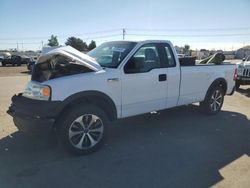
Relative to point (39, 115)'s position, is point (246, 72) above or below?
above

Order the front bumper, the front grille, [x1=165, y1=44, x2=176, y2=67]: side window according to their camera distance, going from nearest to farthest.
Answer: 1. the front bumper
2. [x1=165, y1=44, x2=176, y2=67]: side window
3. the front grille

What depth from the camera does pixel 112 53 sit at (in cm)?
552

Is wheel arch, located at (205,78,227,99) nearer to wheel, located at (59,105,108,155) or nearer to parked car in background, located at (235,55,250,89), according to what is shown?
wheel, located at (59,105,108,155)

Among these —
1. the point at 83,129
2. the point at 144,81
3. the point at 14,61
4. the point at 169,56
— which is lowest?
the point at 83,129

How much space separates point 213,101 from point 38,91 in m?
4.56

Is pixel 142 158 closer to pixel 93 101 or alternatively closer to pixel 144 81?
pixel 93 101

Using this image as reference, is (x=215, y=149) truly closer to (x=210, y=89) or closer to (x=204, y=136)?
(x=204, y=136)

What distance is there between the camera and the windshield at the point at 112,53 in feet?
17.2

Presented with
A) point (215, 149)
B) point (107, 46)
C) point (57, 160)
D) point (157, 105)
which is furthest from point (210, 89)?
point (57, 160)

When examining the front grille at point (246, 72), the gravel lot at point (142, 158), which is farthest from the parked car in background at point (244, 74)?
the gravel lot at point (142, 158)

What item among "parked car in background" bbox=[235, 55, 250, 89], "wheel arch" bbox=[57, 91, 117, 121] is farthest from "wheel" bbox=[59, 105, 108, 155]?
"parked car in background" bbox=[235, 55, 250, 89]

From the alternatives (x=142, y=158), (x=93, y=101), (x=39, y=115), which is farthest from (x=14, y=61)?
(x=142, y=158)

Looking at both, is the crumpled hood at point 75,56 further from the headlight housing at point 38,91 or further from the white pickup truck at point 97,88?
the headlight housing at point 38,91

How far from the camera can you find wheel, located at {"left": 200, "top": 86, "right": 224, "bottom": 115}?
23.0 feet
